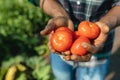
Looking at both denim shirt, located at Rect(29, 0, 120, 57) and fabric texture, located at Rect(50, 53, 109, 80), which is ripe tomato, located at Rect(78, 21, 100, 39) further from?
fabric texture, located at Rect(50, 53, 109, 80)

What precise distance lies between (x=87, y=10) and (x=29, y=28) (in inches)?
61.6

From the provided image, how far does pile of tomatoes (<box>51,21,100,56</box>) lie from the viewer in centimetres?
234

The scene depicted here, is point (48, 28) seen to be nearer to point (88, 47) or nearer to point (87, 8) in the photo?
point (88, 47)

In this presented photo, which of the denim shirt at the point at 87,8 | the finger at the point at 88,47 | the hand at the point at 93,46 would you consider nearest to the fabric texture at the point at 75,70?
the denim shirt at the point at 87,8

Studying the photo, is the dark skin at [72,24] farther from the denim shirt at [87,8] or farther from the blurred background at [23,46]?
the blurred background at [23,46]

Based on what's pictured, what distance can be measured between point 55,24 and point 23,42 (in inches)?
54.5

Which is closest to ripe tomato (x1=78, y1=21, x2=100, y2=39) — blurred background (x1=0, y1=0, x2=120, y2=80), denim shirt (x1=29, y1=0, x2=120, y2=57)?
denim shirt (x1=29, y1=0, x2=120, y2=57)

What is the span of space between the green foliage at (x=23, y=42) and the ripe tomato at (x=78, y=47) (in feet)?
3.31

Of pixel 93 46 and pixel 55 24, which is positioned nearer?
pixel 93 46

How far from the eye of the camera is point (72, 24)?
265 centimetres

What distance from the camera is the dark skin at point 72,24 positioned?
236 cm

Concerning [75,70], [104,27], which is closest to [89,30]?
[104,27]

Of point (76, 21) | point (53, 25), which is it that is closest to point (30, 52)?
point (76, 21)

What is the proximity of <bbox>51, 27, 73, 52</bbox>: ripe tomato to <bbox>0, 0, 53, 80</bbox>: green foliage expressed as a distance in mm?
970
